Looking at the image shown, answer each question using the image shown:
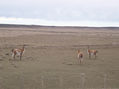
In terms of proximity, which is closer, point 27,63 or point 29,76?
point 29,76

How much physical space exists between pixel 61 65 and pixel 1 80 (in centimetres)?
795

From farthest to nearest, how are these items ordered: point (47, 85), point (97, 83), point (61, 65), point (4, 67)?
point (61, 65) < point (4, 67) < point (97, 83) < point (47, 85)

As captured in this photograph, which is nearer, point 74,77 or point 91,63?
point 74,77

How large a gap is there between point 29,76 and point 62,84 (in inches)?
134

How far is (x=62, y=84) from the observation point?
1689cm

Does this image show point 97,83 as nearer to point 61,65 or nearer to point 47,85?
point 47,85

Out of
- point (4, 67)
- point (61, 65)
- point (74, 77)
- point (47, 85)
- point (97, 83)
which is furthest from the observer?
point (61, 65)

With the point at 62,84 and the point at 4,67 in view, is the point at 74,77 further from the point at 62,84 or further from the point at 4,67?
the point at 4,67

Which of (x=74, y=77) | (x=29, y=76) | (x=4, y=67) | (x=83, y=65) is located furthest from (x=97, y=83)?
(x=4, y=67)

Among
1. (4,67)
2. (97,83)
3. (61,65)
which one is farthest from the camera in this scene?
(61,65)

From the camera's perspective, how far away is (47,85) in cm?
1662

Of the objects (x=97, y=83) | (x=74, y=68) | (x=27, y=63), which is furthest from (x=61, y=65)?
(x=97, y=83)

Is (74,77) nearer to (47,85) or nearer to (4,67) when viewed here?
(47,85)

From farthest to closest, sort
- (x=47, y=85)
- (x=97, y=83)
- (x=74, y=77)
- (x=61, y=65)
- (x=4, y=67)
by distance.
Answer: (x=61, y=65) → (x=4, y=67) → (x=74, y=77) → (x=97, y=83) → (x=47, y=85)
